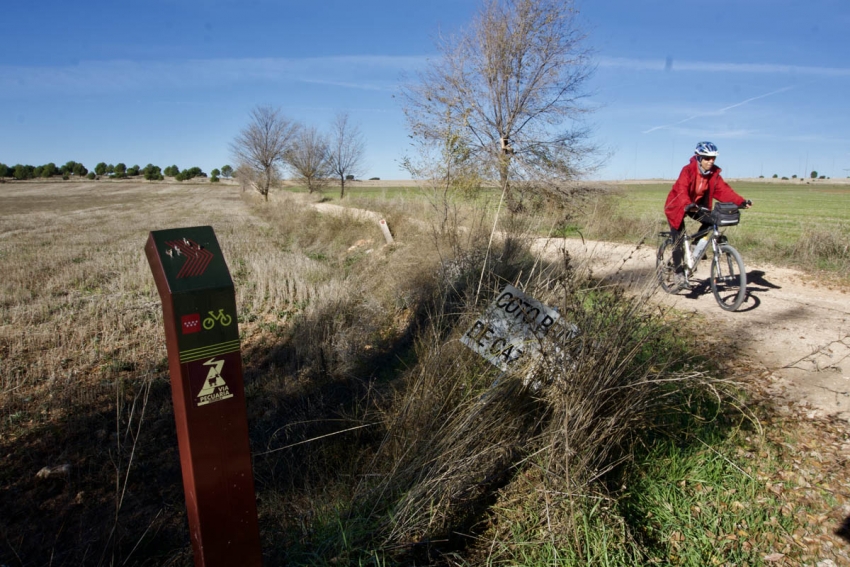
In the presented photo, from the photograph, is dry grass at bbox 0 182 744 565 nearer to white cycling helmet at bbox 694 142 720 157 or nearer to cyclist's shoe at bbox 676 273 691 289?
cyclist's shoe at bbox 676 273 691 289

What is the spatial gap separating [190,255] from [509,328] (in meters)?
2.30

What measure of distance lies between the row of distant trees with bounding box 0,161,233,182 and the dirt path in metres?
80.7

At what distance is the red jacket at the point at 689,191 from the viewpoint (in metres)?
6.10

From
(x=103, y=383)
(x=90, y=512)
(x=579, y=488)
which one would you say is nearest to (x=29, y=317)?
(x=103, y=383)

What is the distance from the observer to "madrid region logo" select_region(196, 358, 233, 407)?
1924 mm

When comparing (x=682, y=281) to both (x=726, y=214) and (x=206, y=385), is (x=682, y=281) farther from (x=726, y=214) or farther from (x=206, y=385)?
(x=206, y=385)

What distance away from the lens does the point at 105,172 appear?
98188 mm

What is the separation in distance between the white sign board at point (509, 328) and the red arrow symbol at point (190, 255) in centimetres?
209

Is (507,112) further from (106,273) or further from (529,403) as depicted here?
(529,403)

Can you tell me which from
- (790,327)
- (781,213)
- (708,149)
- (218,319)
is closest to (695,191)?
(708,149)

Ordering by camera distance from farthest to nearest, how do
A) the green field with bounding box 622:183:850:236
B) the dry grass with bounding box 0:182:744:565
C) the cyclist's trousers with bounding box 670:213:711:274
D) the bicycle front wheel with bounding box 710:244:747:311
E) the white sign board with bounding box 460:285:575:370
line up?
the green field with bounding box 622:183:850:236 → the cyclist's trousers with bounding box 670:213:711:274 → the bicycle front wheel with bounding box 710:244:747:311 → the white sign board with bounding box 460:285:575:370 → the dry grass with bounding box 0:182:744:565

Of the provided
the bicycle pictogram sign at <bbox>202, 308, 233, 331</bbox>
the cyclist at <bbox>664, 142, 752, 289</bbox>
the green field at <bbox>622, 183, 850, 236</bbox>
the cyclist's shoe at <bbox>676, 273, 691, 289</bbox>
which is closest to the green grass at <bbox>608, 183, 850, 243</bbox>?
the green field at <bbox>622, 183, 850, 236</bbox>

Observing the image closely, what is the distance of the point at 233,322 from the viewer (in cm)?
196

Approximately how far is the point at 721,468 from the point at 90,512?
447 centimetres
